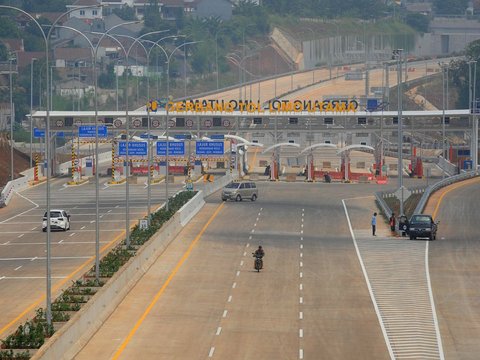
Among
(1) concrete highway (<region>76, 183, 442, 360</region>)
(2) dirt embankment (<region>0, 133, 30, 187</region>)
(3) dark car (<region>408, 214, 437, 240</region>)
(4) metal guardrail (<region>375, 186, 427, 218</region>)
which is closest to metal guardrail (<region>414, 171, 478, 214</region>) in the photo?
(4) metal guardrail (<region>375, 186, 427, 218</region>)

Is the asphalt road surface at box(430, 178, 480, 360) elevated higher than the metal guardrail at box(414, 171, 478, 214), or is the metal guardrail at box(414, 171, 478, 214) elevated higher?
the metal guardrail at box(414, 171, 478, 214)

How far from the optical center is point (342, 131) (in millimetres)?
156750

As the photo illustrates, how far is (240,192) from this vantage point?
4633 inches

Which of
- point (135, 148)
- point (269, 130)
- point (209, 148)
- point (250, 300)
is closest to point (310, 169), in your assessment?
point (209, 148)

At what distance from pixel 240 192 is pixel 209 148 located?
3077cm

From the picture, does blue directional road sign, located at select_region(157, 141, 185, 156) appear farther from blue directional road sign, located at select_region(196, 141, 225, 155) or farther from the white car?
the white car

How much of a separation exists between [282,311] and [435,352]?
1010 cm

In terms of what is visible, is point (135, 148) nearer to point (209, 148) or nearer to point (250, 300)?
point (209, 148)

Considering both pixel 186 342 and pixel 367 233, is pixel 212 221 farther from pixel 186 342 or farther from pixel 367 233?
pixel 186 342

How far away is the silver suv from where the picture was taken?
386 ft

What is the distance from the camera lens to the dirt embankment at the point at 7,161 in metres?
152

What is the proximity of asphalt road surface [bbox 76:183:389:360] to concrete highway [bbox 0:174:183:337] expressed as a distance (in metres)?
3.87

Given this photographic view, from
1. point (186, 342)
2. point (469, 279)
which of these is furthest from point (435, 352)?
point (469, 279)

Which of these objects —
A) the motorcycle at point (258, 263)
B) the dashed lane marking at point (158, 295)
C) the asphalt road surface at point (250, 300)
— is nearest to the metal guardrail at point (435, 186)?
the asphalt road surface at point (250, 300)
